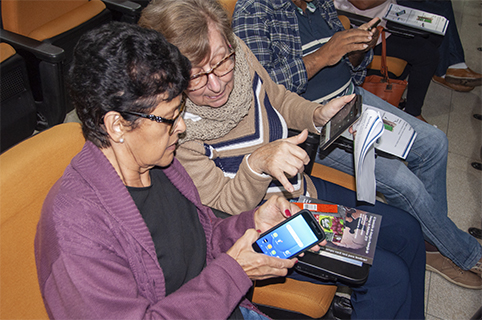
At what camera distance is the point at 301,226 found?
1.11 m

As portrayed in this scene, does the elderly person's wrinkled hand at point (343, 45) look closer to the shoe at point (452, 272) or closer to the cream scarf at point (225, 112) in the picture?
the cream scarf at point (225, 112)

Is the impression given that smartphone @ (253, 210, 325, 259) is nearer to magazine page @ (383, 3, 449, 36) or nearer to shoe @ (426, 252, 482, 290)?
shoe @ (426, 252, 482, 290)

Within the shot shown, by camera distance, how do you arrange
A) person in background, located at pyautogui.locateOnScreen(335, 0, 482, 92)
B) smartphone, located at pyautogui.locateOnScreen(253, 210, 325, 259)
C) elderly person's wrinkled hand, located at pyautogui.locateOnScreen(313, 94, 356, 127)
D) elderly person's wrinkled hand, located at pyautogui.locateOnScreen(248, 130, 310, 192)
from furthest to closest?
person in background, located at pyautogui.locateOnScreen(335, 0, 482, 92)
elderly person's wrinkled hand, located at pyautogui.locateOnScreen(313, 94, 356, 127)
elderly person's wrinkled hand, located at pyautogui.locateOnScreen(248, 130, 310, 192)
smartphone, located at pyautogui.locateOnScreen(253, 210, 325, 259)

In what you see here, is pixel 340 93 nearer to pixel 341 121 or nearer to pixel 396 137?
pixel 396 137

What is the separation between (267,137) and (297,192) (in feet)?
0.84

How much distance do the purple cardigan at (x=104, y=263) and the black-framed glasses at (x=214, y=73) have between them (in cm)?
38

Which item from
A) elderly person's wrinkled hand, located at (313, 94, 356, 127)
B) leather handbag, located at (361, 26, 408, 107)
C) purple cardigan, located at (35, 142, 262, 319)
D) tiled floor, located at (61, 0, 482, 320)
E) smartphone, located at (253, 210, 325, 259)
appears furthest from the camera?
leather handbag, located at (361, 26, 408, 107)

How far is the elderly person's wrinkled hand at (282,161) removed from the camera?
121cm

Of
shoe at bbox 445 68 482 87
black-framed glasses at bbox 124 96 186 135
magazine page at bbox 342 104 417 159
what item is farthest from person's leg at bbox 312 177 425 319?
shoe at bbox 445 68 482 87

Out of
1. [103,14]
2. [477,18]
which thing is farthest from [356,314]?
[477,18]

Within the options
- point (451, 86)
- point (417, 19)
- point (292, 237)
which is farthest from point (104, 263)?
point (451, 86)

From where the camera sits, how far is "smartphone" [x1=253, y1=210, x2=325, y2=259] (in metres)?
1.10

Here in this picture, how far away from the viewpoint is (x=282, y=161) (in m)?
1.21

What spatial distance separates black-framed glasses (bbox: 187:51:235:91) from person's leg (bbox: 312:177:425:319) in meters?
0.67
